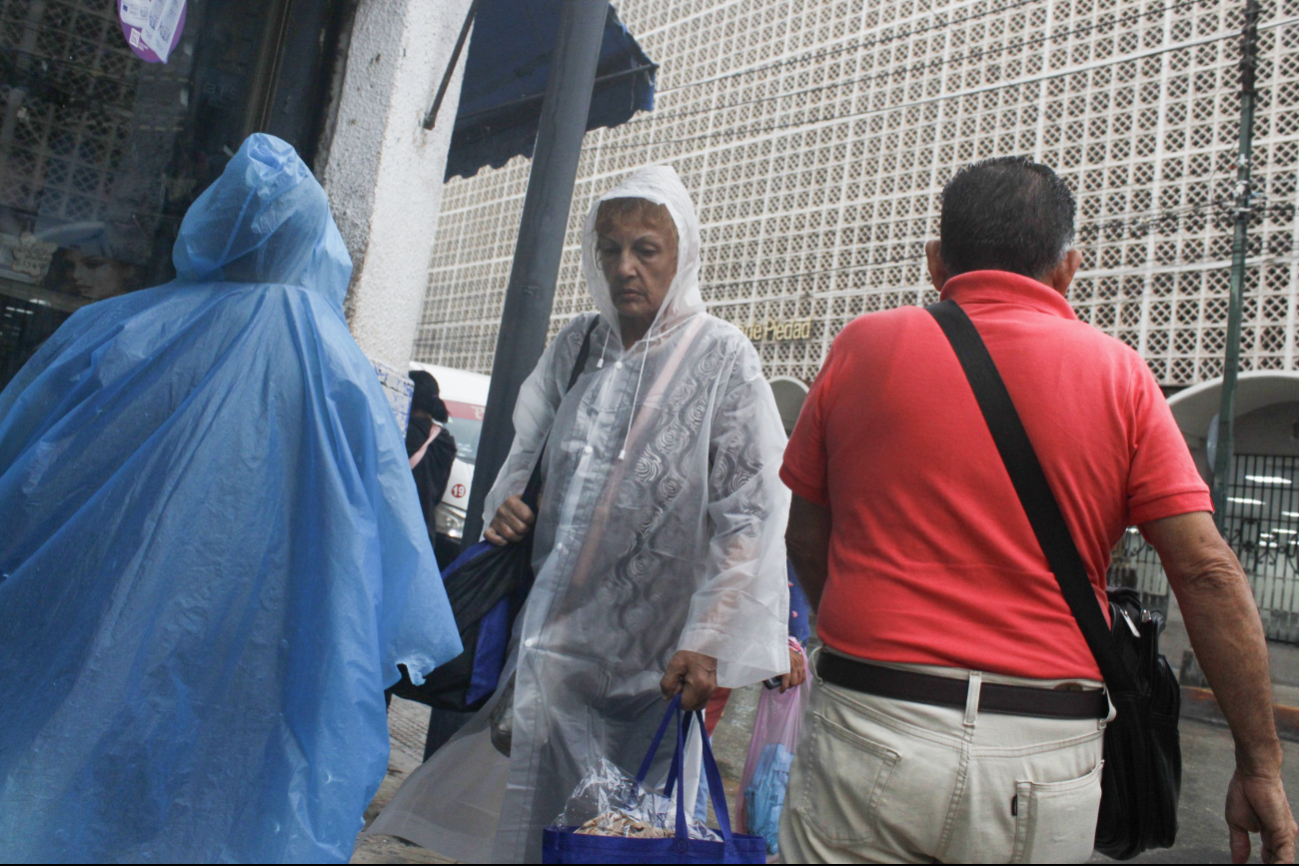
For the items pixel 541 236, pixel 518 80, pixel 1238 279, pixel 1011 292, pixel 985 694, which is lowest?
pixel 985 694

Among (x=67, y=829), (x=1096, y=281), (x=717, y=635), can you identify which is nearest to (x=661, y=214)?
(x=717, y=635)

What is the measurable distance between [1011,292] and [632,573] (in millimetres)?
966

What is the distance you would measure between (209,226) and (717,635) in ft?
4.71

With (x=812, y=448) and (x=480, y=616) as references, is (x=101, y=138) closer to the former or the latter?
(x=480, y=616)

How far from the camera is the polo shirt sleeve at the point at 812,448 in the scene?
1536 millimetres

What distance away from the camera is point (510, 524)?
2082 mm

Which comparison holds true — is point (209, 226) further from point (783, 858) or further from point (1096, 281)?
point (1096, 281)

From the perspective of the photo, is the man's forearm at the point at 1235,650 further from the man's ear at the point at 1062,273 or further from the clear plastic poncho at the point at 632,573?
the clear plastic poncho at the point at 632,573

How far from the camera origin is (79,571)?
175cm

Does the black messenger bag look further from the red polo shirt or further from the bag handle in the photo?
the bag handle

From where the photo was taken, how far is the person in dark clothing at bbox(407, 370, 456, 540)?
3912 mm

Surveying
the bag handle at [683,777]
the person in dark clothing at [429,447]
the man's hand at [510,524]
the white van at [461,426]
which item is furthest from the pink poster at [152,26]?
the white van at [461,426]

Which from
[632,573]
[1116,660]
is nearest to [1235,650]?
[1116,660]

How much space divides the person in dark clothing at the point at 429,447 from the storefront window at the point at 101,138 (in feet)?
4.01
